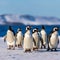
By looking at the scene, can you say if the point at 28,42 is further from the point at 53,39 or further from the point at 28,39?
the point at 53,39

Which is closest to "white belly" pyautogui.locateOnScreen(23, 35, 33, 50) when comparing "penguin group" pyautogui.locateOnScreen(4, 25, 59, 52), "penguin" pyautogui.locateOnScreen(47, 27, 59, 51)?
"penguin group" pyautogui.locateOnScreen(4, 25, 59, 52)

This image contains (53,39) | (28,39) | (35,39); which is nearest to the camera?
(28,39)

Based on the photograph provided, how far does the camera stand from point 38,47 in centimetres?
1447

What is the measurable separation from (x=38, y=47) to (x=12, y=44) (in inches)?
62.0

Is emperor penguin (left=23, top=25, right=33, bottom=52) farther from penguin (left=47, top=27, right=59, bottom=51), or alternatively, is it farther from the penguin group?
penguin (left=47, top=27, right=59, bottom=51)

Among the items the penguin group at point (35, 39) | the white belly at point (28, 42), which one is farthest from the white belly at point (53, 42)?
the white belly at point (28, 42)

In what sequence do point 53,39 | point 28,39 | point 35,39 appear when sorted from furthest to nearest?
point 35,39, point 53,39, point 28,39

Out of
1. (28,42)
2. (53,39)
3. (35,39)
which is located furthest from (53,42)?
(28,42)

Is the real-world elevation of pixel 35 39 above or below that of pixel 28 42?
above

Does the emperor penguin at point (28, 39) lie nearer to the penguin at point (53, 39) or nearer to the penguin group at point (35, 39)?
the penguin group at point (35, 39)

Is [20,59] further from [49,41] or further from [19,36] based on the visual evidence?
[19,36]

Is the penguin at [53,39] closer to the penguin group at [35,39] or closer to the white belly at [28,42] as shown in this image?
the penguin group at [35,39]

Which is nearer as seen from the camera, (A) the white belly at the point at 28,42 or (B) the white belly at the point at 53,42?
(A) the white belly at the point at 28,42

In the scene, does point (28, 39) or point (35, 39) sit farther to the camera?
point (35, 39)
